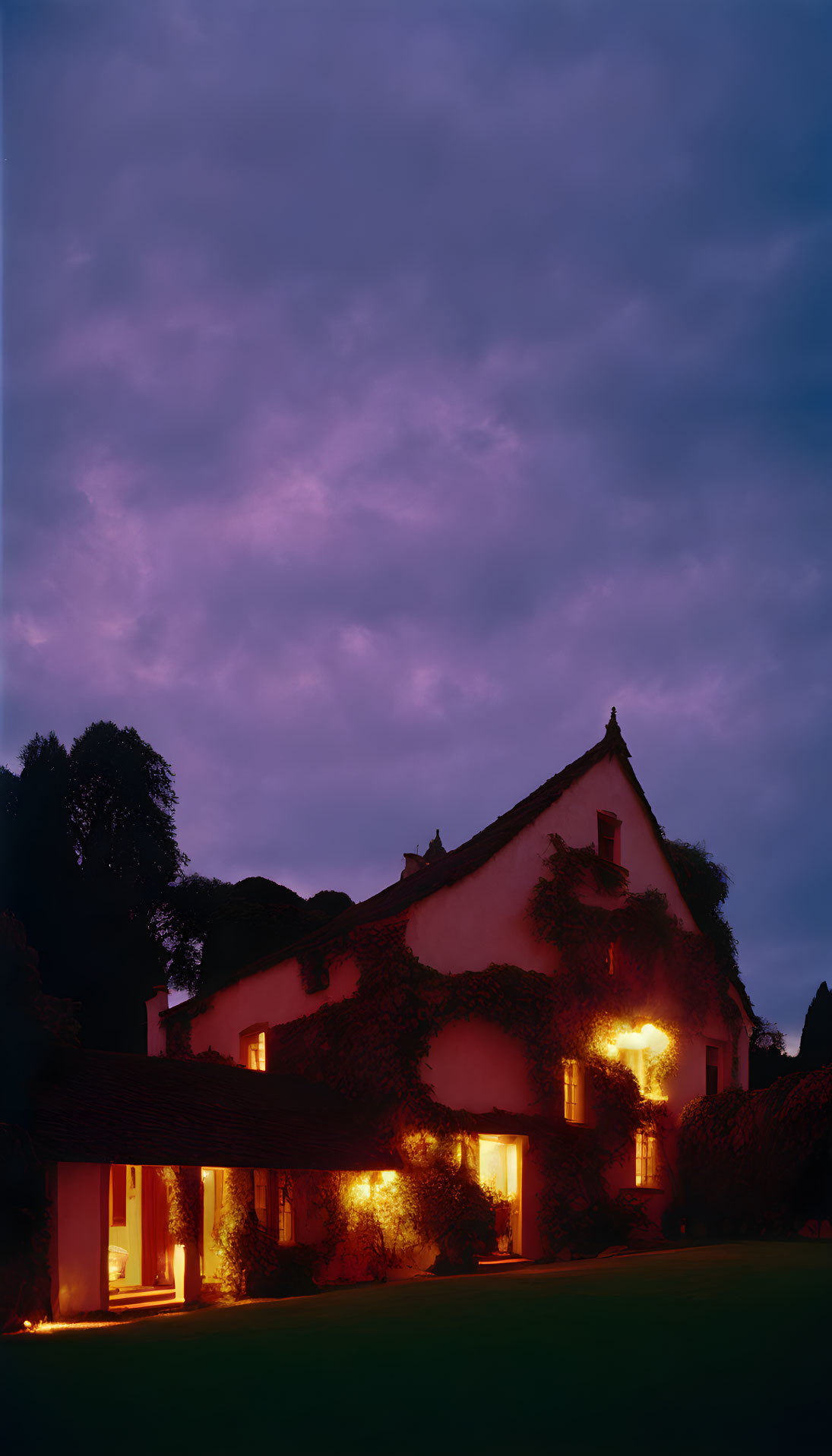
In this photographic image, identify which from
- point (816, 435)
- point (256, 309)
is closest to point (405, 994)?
point (256, 309)

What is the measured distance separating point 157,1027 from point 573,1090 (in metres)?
9.30

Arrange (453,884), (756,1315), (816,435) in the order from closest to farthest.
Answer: (816,435) → (756,1315) → (453,884)

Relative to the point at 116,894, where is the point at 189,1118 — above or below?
below

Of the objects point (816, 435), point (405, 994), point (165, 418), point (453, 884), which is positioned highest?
point (165, 418)

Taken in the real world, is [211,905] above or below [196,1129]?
above

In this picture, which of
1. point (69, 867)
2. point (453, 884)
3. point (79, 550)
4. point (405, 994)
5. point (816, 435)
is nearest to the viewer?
point (816, 435)

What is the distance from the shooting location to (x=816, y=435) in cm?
1052

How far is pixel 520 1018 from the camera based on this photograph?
2317cm

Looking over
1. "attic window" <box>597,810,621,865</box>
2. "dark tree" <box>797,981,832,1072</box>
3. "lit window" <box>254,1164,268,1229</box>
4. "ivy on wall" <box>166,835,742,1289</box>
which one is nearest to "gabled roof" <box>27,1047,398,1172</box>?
"ivy on wall" <box>166,835,742,1289</box>

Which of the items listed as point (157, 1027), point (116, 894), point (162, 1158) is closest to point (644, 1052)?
point (157, 1027)

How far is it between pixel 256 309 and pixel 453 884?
10922 millimetres

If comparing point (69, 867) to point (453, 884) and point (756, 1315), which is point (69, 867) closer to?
point (453, 884)

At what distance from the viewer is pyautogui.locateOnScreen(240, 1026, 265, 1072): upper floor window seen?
81.0 feet

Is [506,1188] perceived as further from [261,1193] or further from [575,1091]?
[261,1193]
